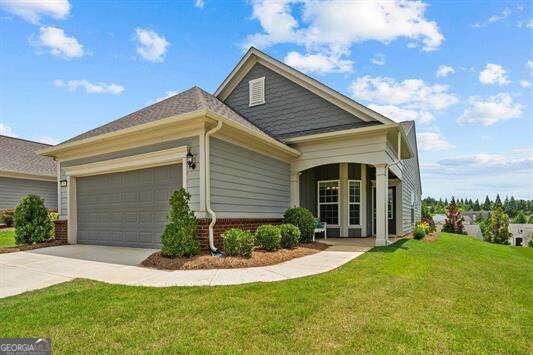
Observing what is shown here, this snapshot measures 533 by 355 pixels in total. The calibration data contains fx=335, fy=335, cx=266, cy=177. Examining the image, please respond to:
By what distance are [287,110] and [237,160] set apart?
4.35 metres

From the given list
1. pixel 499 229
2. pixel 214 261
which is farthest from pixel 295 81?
pixel 499 229

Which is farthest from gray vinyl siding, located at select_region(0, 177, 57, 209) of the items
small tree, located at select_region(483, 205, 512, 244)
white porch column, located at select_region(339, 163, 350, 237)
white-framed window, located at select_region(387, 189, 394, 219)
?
small tree, located at select_region(483, 205, 512, 244)

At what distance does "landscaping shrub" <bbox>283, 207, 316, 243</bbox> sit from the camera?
10312 millimetres

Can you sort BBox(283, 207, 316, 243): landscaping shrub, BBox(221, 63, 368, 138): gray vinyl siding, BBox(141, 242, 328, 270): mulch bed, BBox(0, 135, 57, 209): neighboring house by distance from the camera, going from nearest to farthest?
BBox(141, 242, 328, 270): mulch bed, BBox(283, 207, 316, 243): landscaping shrub, BBox(221, 63, 368, 138): gray vinyl siding, BBox(0, 135, 57, 209): neighboring house

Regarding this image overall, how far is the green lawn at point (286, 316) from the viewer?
3.27 meters

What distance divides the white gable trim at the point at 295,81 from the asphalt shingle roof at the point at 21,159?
11.4 metres

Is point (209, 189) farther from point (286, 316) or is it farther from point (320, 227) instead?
point (320, 227)

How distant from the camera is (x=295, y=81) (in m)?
12.4

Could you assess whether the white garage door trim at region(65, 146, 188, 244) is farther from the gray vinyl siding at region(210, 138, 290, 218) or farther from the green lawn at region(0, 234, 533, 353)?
the green lawn at region(0, 234, 533, 353)

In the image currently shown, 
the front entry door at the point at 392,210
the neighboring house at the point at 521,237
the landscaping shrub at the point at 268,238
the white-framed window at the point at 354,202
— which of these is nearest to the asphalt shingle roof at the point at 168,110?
the landscaping shrub at the point at 268,238

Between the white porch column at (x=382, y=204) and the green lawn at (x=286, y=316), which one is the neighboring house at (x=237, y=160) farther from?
the green lawn at (x=286, y=316)

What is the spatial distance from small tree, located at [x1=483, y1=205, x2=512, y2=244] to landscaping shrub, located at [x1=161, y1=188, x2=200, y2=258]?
3288cm

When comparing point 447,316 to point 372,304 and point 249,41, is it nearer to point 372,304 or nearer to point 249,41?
point 372,304

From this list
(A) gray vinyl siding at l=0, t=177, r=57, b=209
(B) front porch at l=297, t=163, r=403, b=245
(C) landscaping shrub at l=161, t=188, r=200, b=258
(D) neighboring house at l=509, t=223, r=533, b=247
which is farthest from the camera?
(D) neighboring house at l=509, t=223, r=533, b=247
